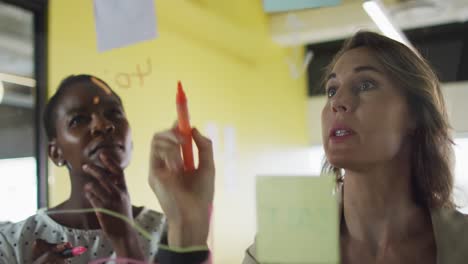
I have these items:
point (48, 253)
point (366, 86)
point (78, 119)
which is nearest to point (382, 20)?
point (366, 86)

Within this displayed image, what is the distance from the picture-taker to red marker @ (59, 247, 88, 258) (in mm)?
626

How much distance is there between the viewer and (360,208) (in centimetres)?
48

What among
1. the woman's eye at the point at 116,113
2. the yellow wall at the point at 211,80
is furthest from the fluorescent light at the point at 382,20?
the woman's eye at the point at 116,113

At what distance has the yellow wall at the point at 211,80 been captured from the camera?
55cm

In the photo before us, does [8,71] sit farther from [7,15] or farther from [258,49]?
[258,49]

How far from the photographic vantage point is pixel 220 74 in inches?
24.5

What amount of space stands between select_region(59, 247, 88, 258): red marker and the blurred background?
8 centimetres

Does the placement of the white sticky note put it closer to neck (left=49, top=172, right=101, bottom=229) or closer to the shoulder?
neck (left=49, top=172, right=101, bottom=229)

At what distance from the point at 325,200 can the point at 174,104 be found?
0.25 m

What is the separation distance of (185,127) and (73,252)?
0.24 m

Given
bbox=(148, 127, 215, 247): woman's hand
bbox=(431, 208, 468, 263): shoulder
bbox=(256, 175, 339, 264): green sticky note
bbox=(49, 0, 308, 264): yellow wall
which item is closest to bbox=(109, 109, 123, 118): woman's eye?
bbox=(49, 0, 308, 264): yellow wall

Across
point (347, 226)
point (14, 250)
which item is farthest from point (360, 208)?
point (14, 250)

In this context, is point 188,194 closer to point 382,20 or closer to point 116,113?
point 116,113

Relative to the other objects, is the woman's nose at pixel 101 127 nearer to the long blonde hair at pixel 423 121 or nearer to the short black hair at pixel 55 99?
the short black hair at pixel 55 99
